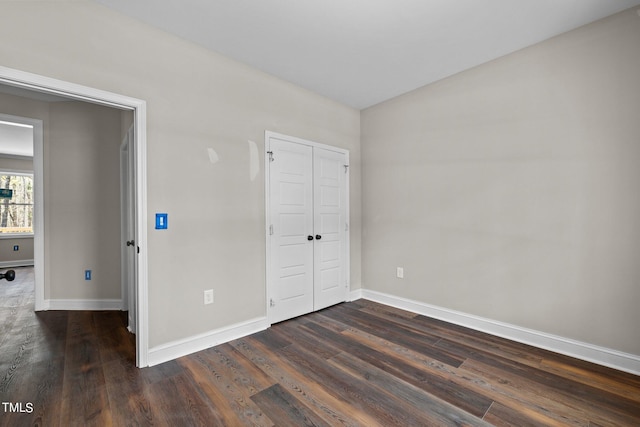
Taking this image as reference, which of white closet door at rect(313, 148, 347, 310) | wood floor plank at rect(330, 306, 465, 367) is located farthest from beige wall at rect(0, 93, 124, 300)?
wood floor plank at rect(330, 306, 465, 367)

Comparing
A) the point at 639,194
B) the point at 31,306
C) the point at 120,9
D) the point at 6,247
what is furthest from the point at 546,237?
the point at 6,247

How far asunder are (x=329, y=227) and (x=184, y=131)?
2.04m

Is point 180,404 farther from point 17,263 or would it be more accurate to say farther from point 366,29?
point 17,263

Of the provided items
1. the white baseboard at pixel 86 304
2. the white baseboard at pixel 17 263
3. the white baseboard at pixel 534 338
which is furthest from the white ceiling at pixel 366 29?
the white baseboard at pixel 17 263

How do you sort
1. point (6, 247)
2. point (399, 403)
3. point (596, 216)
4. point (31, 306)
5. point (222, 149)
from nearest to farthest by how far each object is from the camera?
point (399, 403) < point (596, 216) < point (222, 149) < point (31, 306) < point (6, 247)

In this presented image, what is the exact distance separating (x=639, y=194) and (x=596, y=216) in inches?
11.2

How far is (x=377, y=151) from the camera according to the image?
3.93 meters

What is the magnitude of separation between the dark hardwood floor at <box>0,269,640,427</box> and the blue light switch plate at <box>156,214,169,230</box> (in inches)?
44.3

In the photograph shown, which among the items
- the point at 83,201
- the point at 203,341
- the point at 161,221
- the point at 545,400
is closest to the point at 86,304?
the point at 83,201

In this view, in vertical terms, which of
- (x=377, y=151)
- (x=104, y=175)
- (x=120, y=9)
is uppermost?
(x=120, y=9)

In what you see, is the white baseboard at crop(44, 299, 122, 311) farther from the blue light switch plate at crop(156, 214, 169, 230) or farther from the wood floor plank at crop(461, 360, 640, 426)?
A: the wood floor plank at crop(461, 360, 640, 426)

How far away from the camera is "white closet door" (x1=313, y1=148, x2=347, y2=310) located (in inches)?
141

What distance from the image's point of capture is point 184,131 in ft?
8.15

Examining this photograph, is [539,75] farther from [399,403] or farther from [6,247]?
[6,247]
